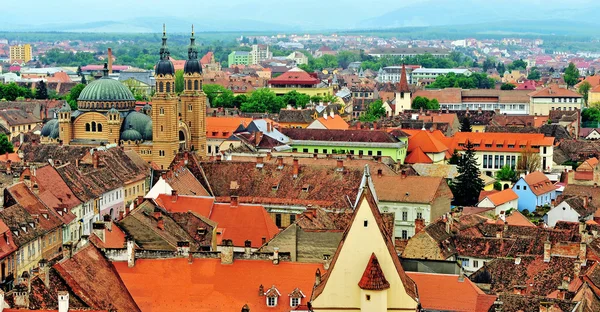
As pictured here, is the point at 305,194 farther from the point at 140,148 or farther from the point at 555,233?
the point at 140,148

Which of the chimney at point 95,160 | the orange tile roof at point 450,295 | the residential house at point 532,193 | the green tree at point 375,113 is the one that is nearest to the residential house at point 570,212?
the residential house at point 532,193

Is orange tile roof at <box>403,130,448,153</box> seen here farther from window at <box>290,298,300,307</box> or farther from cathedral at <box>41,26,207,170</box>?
window at <box>290,298,300,307</box>

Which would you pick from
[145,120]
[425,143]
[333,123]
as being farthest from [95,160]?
[333,123]

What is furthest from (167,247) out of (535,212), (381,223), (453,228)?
(535,212)

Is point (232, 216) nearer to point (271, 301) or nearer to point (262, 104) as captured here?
point (271, 301)

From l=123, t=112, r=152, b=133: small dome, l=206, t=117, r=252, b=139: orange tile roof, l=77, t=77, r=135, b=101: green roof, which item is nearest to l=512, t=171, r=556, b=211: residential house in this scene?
l=206, t=117, r=252, b=139: orange tile roof
